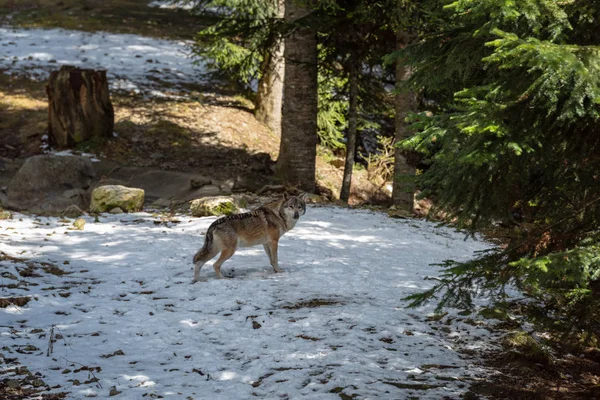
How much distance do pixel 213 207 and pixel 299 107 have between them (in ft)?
14.6

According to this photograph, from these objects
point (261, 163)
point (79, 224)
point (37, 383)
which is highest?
point (261, 163)

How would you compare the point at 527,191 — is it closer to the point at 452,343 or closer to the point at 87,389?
the point at 452,343

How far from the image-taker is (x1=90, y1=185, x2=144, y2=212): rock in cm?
1332

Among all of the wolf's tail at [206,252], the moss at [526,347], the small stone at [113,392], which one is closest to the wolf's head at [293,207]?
the wolf's tail at [206,252]

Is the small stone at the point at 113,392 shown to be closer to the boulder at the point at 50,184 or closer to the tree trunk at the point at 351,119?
the boulder at the point at 50,184

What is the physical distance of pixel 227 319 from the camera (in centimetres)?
742

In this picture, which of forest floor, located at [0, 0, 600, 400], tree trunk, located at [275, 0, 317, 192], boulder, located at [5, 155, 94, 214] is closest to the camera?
forest floor, located at [0, 0, 600, 400]

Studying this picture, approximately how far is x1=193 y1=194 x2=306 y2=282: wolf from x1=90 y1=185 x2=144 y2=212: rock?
16.7 feet

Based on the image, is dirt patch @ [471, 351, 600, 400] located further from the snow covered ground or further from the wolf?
the wolf

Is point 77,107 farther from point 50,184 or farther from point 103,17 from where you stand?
point 103,17

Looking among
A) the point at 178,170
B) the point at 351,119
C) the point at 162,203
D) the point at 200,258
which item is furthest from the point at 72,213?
the point at 351,119

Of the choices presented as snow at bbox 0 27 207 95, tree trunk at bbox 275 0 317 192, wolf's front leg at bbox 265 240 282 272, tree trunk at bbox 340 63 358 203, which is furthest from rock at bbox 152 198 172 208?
snow at bbox 0 27 207 95

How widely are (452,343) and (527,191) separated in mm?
2121

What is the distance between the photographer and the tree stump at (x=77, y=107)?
61.5ft
